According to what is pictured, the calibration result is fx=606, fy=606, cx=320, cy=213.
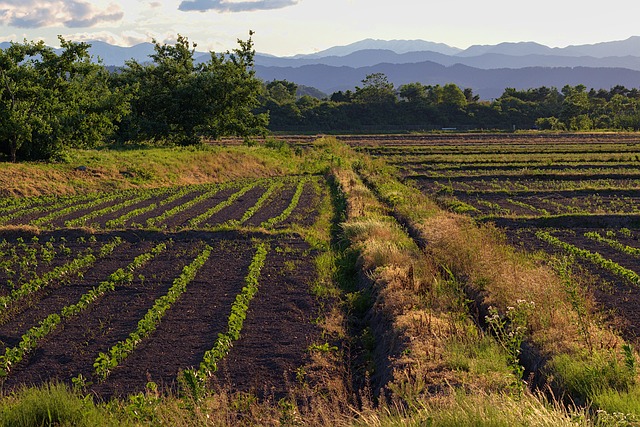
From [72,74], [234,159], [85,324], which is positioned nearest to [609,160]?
[234,159]

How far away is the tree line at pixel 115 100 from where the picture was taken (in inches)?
1141

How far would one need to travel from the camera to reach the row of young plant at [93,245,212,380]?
28.8ft

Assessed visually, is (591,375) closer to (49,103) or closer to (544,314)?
(544,314)

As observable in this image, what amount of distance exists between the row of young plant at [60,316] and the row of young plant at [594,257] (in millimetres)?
10870

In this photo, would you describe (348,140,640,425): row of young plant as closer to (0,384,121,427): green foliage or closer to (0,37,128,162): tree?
(0,384,121,427): green foliage

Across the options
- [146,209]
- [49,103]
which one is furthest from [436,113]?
[146,209]

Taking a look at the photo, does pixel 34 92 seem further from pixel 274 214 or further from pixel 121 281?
pixel 121 281

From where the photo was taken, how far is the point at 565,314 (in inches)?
382

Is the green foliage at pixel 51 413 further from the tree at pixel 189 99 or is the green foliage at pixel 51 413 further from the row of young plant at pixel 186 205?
the tree at pixel 189 99

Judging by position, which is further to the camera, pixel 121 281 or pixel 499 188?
pixel 499 188

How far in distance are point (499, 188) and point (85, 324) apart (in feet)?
75.6

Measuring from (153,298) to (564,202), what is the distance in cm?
1821

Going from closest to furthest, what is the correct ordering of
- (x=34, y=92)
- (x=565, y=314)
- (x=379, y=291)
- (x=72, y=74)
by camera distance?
1. (x=565, y=314)
2. (x=379, y=291)
3. (x=34, y=92)
4. (x=72, y=74)

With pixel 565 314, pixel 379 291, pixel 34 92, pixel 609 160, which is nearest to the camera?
pixel 565 314
